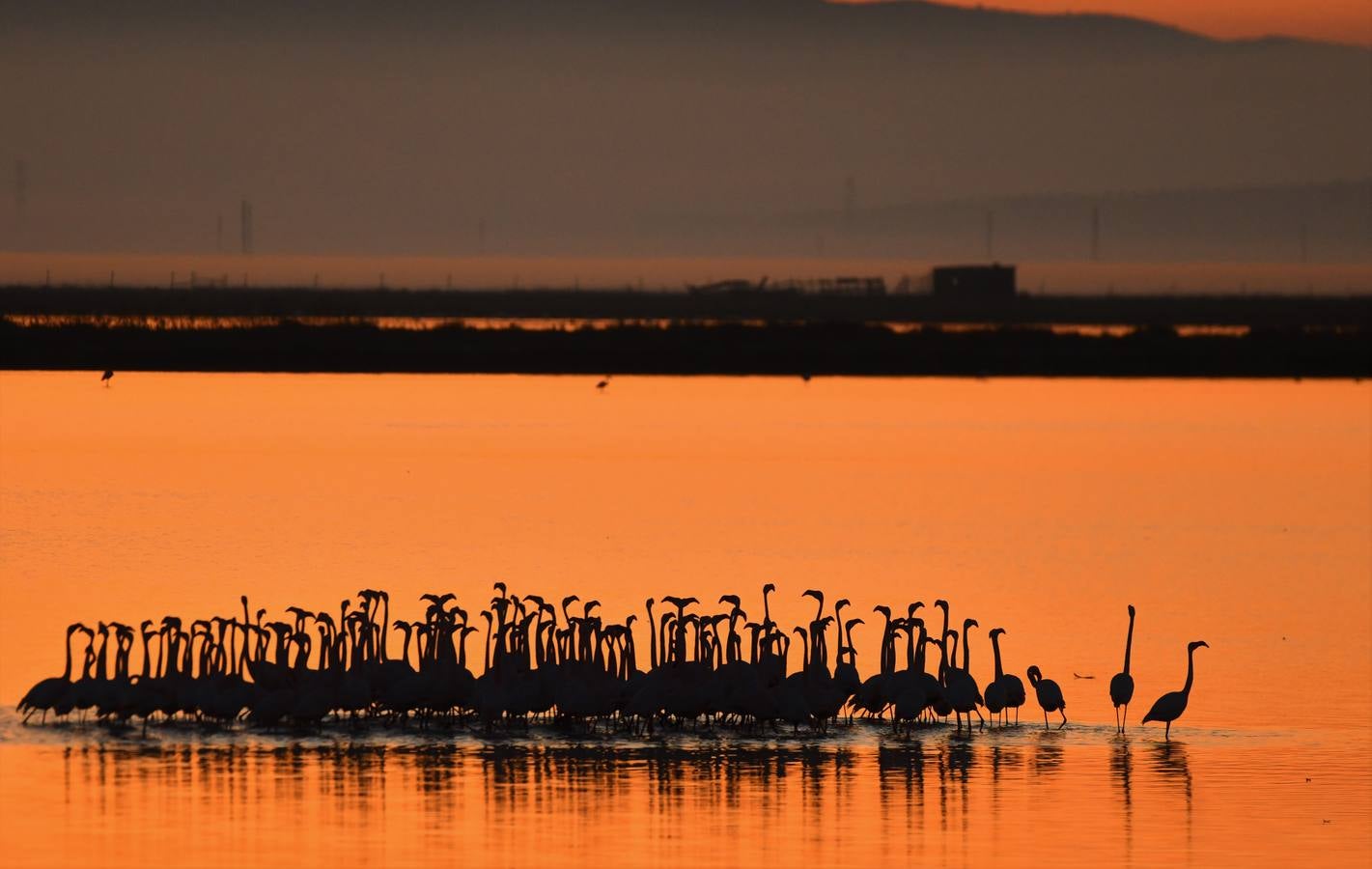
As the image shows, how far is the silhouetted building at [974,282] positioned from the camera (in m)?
186

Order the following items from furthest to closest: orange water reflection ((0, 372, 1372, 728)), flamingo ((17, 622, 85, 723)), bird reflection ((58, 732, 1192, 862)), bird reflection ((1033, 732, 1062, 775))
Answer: orange water reflection ((0, 372, 1372, 728))
flamingo ((17, 622, 85, 723))
bird reflection ((1033, 732, 1062, 775))
bird reflection ((58, 732, 1192, 862))

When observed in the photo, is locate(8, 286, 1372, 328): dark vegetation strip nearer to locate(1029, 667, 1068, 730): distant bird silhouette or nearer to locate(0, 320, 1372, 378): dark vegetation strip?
locate(0, 320, 1372, 378): dark vegetation strip

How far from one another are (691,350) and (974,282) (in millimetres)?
84310

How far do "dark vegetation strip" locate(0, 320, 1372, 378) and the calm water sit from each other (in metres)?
13.9

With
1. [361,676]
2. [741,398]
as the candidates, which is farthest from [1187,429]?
[361,676]

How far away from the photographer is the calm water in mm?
21156

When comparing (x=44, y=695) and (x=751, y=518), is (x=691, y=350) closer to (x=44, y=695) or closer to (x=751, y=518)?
(x=751, y=518)

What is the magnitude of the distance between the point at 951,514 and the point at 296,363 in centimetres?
5522

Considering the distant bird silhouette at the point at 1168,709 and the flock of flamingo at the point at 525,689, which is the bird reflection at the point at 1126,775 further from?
the flock of flamingo at the point at 525,689

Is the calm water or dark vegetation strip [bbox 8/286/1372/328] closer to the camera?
the calm water

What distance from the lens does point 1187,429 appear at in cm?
7775

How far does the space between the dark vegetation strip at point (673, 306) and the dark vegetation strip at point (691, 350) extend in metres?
24.8

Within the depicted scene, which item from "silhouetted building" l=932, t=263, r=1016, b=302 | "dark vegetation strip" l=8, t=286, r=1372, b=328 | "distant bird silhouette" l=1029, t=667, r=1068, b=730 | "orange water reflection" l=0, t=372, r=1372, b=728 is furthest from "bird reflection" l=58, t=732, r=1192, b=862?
"silhouetted building" l=932, t=263, r=1016, b=302

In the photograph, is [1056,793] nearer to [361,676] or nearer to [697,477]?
[361,676]
